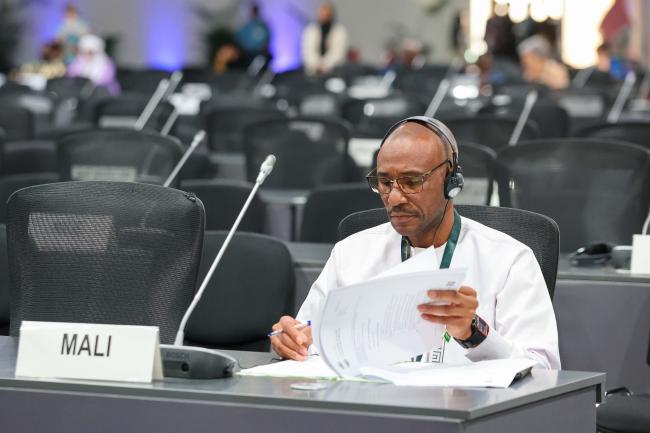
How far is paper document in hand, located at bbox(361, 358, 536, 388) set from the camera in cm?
227

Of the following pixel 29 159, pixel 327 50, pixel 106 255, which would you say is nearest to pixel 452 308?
pixel 106 255

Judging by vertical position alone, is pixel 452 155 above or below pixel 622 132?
below

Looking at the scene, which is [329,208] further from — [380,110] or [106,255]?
[380,110]

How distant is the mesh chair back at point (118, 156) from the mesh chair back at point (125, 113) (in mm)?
2733

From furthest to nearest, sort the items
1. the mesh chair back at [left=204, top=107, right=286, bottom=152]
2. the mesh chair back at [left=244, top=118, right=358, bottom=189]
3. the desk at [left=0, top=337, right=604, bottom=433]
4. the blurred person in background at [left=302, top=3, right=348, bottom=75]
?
the blurred person in background at [left=302, top=3, right=348, bottom=75], the mesh chair back at [left=204, top=107, right=286, bottom=152], the mesh chair back at [left=244, top=118, right=358, bottom=189], the desk at [left=0, top=337, right=604, bottom=433]

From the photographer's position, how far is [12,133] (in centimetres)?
849

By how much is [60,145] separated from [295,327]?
3064 millimetres

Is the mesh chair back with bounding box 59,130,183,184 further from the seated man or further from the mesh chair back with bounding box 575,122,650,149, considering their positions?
the seated man

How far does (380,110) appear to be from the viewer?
365 inches

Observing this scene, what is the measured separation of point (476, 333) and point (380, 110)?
271 inches

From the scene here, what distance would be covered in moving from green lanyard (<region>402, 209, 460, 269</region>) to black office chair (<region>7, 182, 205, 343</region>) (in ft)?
1.84

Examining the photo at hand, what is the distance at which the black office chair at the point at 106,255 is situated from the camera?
317 centimetres

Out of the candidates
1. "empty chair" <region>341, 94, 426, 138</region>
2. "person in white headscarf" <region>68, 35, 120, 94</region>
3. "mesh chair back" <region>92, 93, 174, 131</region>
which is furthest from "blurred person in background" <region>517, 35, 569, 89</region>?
"person in white headscarf" <region>68, 35, 120, 94</region>

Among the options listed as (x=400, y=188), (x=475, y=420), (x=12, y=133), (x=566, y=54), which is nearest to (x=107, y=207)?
(x=400, y=188)
